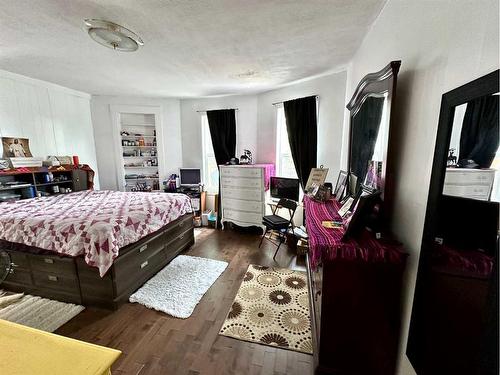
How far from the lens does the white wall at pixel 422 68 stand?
2.61 ft

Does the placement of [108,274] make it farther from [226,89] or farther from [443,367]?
[226,89]

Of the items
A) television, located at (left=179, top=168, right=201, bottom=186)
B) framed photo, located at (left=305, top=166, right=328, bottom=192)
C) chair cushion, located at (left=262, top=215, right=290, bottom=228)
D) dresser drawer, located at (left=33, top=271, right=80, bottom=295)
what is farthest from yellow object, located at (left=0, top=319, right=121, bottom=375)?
television, located at (left=179, top=168, right=201, bottom=186)

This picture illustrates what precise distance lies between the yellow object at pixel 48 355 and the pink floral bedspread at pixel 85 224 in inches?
53.5

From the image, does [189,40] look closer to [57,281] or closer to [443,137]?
[443,137]

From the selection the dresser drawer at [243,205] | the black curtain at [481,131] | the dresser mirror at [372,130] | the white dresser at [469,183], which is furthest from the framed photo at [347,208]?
the dresser drawer at [243,205]

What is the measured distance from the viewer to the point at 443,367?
2.93 ft

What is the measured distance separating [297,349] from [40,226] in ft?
Result: 8.58

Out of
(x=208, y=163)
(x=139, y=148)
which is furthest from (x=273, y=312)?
(x=139, y=148)

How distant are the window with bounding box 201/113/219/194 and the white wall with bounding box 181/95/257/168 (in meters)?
0.09

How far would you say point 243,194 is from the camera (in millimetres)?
3828

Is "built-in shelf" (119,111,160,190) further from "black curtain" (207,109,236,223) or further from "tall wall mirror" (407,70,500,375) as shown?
"tall wall mirror" (407,70,500,375)

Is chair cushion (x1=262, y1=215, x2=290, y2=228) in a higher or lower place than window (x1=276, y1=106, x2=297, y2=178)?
lower

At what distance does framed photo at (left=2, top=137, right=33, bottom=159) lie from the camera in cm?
308

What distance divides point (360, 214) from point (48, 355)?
1415 millimetres
